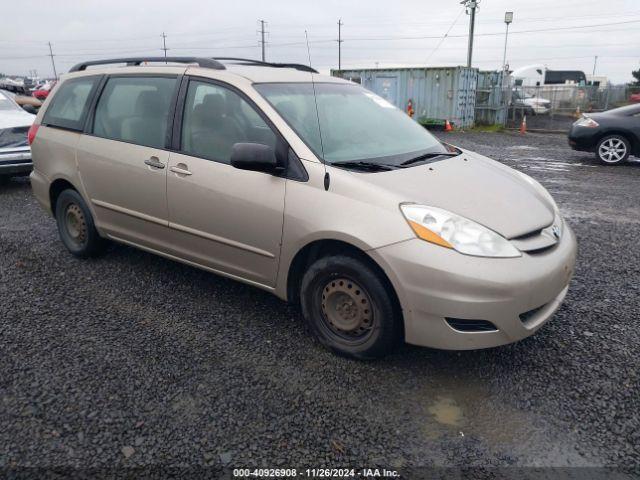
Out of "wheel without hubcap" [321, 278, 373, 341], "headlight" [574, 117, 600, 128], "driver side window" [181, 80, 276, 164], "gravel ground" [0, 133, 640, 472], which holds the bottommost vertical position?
"gravel ground" [0, 133, 640, 472]

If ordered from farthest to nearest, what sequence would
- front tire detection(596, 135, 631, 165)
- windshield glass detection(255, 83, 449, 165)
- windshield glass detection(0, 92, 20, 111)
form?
front tire detection(596, 135, 631, 165) → windshield glass detection(0, 92, 20, 111) → windshield glass detection(255, 83, 449, 165)

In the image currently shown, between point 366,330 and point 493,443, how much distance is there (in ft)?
3.07

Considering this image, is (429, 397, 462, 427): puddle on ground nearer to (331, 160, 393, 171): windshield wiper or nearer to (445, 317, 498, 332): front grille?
(445, 317, 498, 332): front grille

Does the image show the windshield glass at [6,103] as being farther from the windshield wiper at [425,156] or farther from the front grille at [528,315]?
the front grille at [528,315]

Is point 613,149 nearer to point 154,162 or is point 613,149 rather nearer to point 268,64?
point 268,64

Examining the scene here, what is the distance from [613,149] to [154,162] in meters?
10.1

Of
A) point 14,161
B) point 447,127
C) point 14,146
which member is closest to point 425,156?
point 14,161

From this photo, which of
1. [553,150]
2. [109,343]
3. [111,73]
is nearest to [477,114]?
[553,150]

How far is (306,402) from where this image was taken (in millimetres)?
2836

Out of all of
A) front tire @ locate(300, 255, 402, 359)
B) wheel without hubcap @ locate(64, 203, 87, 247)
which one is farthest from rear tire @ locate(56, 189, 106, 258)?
front tire @ locate(300, 255, 402, 359)

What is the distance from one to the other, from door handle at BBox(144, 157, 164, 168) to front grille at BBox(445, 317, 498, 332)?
2.37 m

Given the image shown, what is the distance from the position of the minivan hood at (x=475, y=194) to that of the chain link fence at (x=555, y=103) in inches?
701

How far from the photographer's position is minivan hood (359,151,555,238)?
296cm

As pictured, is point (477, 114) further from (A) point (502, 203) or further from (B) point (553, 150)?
(A) point (502, 203)
